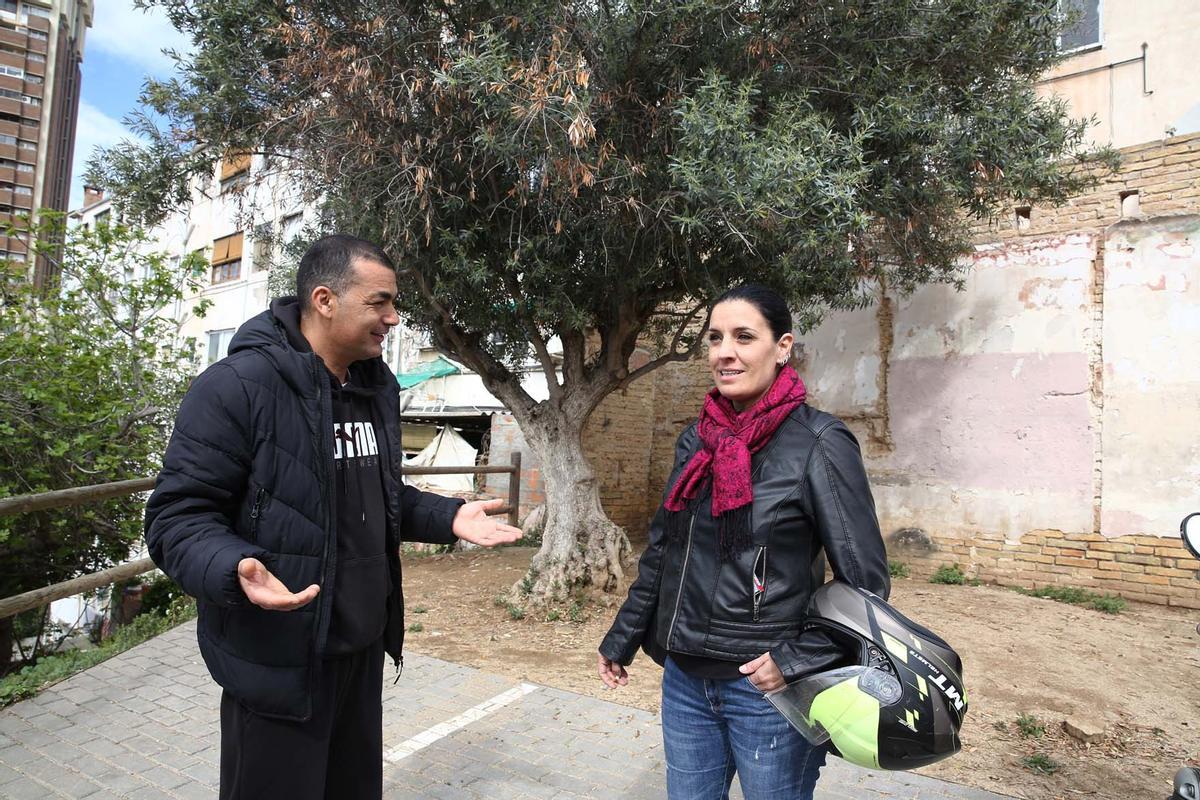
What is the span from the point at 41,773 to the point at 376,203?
169 inches

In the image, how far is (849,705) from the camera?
1.54 meters

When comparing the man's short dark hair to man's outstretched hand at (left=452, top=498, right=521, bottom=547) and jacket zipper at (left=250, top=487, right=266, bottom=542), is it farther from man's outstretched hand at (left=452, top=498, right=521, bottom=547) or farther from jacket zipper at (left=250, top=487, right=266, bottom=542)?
man's outstretched hand at (left=452, top=498, right=521, bottom=547)

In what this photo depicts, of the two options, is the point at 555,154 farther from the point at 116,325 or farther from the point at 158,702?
the point at 116,325

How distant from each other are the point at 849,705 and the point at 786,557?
A: 1.27 ft

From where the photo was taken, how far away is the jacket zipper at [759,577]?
181 centimetres

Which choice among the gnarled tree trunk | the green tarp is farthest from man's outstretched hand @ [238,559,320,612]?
the green tarp

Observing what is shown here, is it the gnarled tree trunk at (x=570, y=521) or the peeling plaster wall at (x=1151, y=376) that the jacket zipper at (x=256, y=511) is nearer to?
the gnarled tree trunk at (x=570, y=521)

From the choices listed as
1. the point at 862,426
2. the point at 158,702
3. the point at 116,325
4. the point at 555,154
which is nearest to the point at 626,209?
the point at 555,154

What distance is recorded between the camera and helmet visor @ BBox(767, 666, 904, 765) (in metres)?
1.52

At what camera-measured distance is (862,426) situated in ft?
31.0

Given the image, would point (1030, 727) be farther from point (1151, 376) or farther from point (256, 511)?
point (1151, 376)

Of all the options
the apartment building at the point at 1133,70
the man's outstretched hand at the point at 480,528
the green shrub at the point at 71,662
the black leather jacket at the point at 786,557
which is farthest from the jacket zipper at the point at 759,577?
the apartment building at the point at 1133,70

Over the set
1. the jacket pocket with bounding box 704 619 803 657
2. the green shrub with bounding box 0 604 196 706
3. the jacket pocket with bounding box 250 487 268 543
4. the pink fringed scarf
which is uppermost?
the pink fringed scarf

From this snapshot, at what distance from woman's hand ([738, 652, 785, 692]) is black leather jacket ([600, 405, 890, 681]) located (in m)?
0.02
